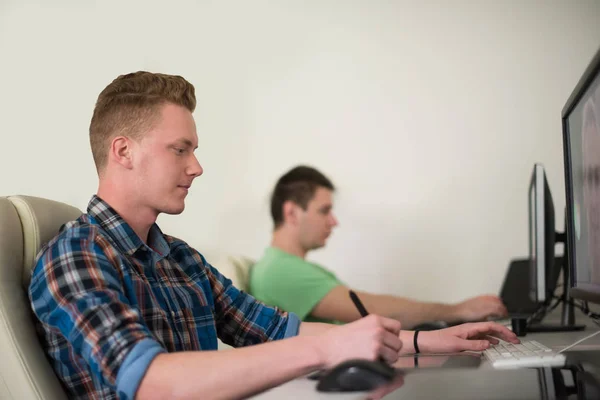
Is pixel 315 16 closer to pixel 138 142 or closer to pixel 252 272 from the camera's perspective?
pixel 252 272

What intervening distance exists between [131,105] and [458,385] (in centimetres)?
73

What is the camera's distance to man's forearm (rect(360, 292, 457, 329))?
92.8 inches

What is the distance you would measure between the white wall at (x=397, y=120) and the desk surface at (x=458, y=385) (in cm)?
219

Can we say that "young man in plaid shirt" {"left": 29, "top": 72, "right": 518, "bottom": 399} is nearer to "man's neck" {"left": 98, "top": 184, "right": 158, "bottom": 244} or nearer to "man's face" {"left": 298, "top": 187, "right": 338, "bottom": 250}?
"man's neck" {"left": 98, "top": 184, "right": 158, "bottom": 244}

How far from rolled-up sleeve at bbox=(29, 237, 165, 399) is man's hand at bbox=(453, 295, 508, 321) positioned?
1423 mm

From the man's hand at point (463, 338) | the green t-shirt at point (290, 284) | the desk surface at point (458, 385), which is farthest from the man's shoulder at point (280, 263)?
the desk surface at point (458, 385)

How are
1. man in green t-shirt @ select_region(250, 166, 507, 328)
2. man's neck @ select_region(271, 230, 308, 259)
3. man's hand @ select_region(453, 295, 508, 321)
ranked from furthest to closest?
man's neck @ select_region(271, 230, 308, 259) < man in green t-shirt @ select_region(250, 166, 507, 328) < man's hand @ select_region(453, 295, 508, 321)

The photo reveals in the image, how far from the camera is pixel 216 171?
3.08 metres

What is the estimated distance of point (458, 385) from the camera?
0.85 metres

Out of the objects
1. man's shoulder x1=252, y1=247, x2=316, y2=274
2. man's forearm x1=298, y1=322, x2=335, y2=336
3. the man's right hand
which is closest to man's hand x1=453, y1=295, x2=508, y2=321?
man's shoulder x1=252, y1=247, x2=316, y2=274

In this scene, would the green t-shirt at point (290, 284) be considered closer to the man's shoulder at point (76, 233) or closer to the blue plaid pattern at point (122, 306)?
the blue plaid pattern at point (122, 306)

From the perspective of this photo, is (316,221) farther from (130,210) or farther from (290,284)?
(130,210)

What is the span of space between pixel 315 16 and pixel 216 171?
2.80ft

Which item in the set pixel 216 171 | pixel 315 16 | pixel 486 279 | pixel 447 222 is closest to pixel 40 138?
pixel 216 171
